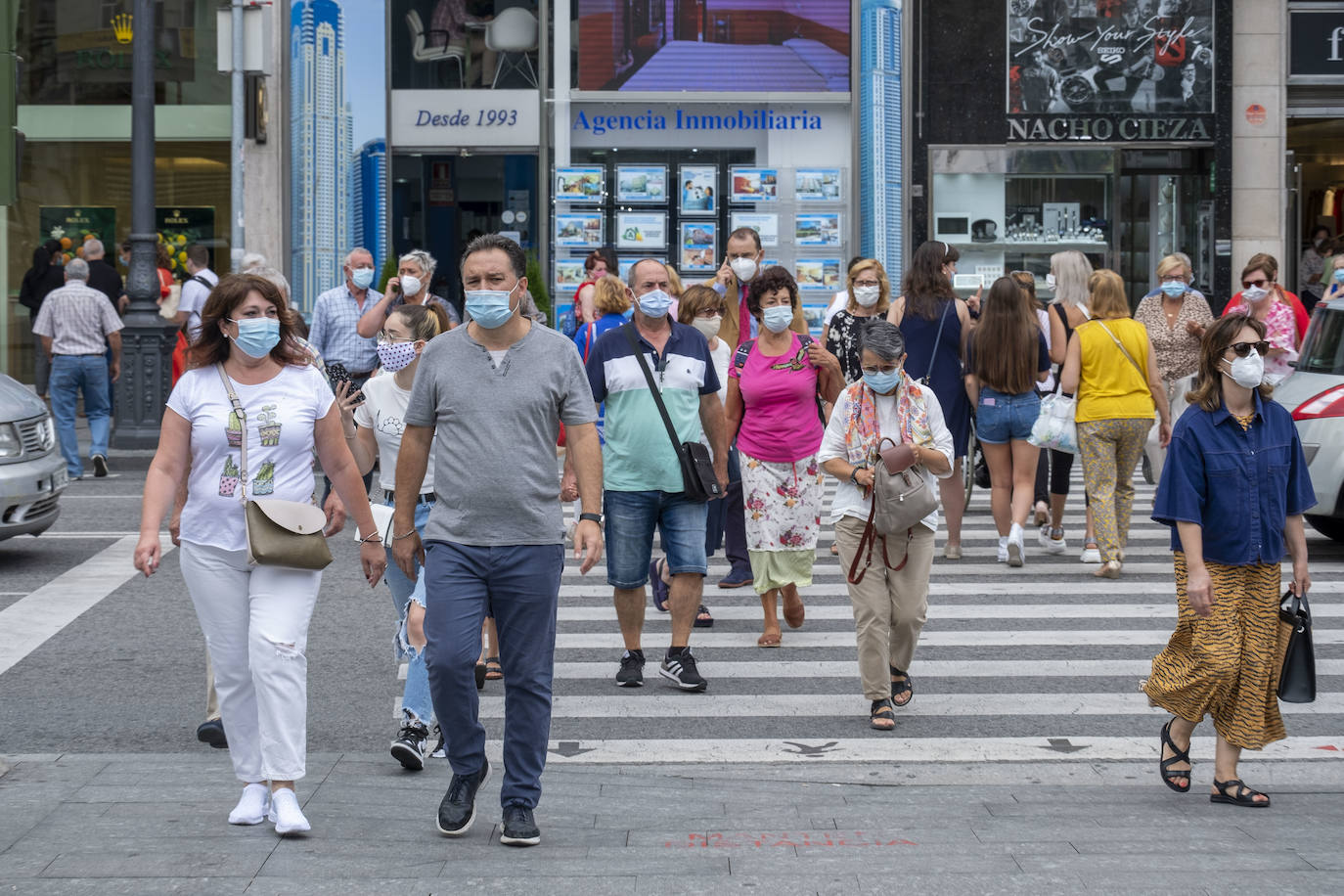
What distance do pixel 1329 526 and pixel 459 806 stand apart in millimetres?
8447

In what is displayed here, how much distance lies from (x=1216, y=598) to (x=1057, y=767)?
1013 mm

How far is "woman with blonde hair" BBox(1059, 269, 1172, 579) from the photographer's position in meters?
10.5

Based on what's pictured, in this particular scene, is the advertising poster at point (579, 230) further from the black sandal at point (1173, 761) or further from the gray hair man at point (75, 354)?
the black sandal at point (1173, 761)

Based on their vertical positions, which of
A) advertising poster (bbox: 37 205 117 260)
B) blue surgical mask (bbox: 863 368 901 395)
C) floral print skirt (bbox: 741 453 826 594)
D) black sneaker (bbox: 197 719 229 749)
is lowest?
black sneaker (bbox: 197 719 229 749)

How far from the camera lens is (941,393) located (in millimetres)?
Answer: 11203

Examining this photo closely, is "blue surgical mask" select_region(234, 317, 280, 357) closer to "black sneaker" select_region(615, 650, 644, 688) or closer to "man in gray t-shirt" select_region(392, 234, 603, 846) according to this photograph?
"man in gray t-shirt" select_region(392, 234, 603, 846)

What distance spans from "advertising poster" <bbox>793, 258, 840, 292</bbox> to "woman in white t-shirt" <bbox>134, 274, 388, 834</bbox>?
16534 mm

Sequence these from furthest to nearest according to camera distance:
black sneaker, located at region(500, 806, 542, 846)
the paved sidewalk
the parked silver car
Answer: the parked silver car < black sneaker, located at region(500, 806, 542, 846) < the paved sidewalk

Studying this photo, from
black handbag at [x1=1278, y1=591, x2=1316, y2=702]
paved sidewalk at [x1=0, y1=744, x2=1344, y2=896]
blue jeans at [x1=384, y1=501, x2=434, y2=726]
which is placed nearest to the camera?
paved sidewalk at [x1=0, y1=744, x2=1344, y2=896]

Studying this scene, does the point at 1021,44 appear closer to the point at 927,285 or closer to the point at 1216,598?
the point at 927,285

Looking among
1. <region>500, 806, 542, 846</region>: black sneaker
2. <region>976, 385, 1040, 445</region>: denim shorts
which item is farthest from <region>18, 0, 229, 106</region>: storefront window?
<region>500, 806, 542, 846</region>: black sneaker

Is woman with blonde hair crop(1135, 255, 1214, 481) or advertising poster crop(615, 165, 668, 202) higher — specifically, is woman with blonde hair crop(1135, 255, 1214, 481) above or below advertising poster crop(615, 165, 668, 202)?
below

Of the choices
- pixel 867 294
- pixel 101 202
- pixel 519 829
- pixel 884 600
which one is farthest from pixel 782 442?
pixel 101 202

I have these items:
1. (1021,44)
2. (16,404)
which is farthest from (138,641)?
(1021,44)
